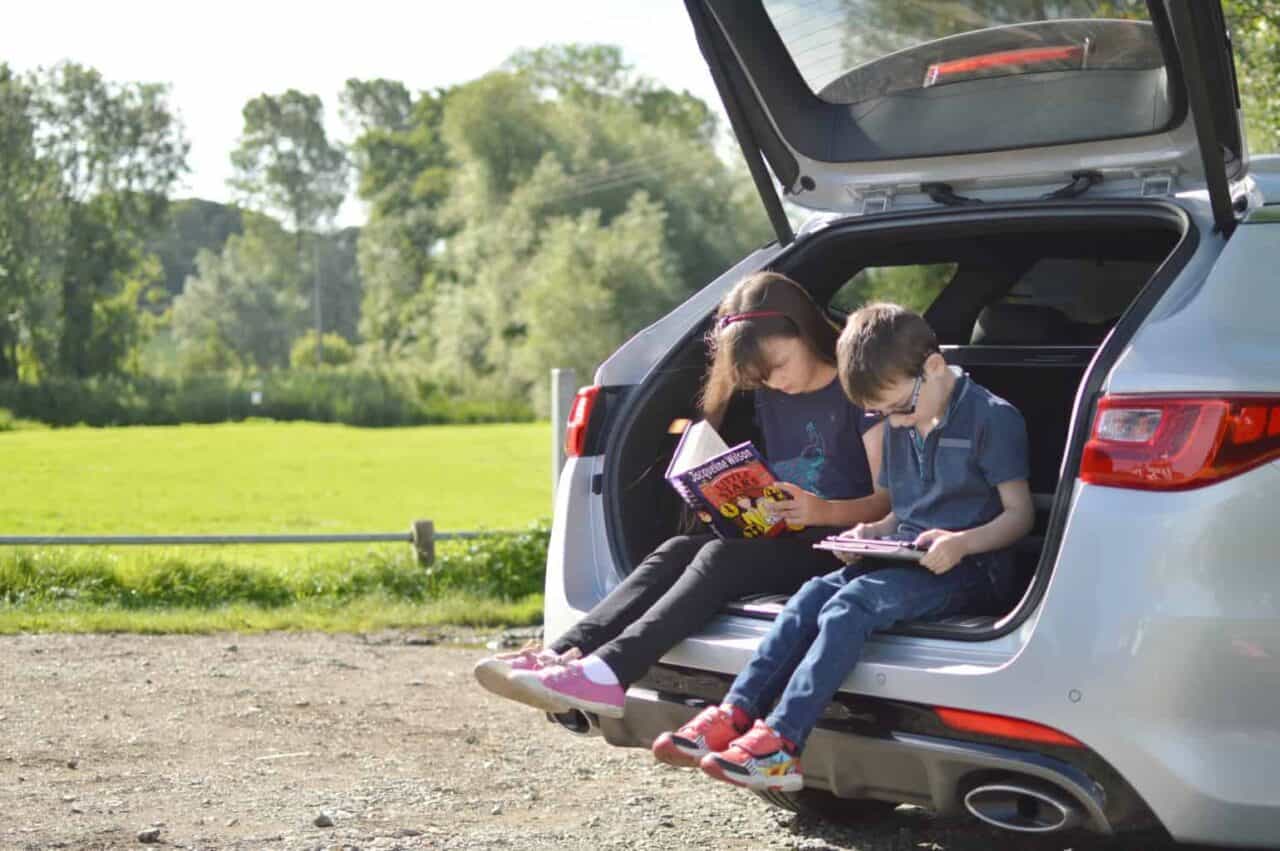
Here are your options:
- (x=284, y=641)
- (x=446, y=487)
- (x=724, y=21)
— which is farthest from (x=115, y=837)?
(x=446, y=487)

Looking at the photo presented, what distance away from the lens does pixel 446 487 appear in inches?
1334

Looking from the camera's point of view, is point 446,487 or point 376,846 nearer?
point 376,846

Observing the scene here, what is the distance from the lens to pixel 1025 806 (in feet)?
11.4

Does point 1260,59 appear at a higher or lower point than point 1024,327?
higher

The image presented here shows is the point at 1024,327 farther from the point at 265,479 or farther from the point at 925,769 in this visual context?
the point at 265,479

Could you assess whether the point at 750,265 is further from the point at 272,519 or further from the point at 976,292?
the point at 272,519

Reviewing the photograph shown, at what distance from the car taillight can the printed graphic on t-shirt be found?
3.65 ft

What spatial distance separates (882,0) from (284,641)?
4.86m

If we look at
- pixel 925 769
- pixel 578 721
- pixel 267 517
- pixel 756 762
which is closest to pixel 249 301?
pixel 267 517

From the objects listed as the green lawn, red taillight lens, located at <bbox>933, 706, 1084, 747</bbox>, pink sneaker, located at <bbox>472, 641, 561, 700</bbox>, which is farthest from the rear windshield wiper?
the green lawn

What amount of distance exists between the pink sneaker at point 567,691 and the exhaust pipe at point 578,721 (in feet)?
0.39

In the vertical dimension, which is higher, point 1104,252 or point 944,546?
point 1104,252

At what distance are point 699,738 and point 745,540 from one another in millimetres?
668

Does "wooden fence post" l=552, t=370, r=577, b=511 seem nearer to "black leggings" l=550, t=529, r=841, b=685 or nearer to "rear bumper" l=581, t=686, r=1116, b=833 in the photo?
"black leggings" l=550, t=529, r=841, b=685
